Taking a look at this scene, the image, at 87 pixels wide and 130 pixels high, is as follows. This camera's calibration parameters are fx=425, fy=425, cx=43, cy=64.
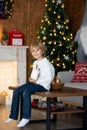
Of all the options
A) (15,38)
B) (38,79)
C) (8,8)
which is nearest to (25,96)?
(38,79)

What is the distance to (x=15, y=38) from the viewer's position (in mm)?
8992

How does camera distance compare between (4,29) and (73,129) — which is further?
(4,29)

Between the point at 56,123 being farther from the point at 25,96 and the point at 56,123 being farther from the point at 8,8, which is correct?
the point at 8,8

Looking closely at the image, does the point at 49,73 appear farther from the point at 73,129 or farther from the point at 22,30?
the point at 22,30

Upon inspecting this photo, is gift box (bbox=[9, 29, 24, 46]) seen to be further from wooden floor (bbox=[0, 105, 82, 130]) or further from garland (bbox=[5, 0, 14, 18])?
wooden floor (bbox=[0, 105, 82, 130])

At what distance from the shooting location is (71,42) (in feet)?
29.6

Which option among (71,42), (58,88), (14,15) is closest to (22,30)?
(14,15)

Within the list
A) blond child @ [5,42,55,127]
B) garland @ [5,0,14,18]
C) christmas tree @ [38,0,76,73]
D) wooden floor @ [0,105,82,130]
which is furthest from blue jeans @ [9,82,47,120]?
garland @ [5,0,14,18]

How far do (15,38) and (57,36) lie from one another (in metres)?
0.89

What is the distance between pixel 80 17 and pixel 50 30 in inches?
36.6

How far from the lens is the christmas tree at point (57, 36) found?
29.3 ft

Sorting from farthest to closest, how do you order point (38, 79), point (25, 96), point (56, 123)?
point (56, 123)
point (38, 79)
point (25, 96)

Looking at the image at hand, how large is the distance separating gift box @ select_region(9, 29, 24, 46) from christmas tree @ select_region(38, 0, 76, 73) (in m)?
0.41

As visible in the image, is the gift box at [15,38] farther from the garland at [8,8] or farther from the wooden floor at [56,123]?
the wooden floor at [56,123]
